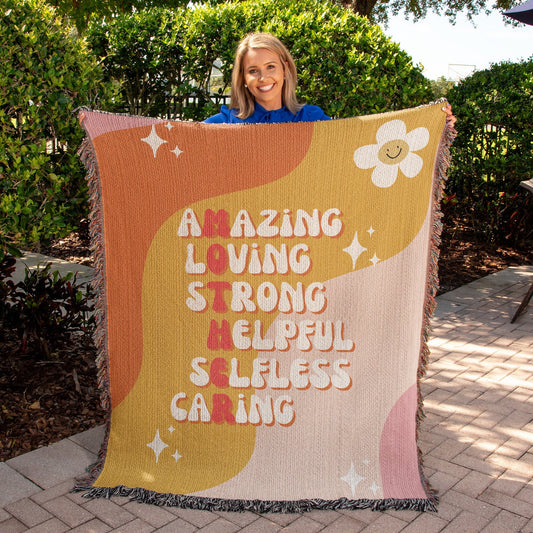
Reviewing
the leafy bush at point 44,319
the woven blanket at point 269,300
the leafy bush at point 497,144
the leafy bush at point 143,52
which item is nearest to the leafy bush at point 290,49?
the leafy bush at point 143,52

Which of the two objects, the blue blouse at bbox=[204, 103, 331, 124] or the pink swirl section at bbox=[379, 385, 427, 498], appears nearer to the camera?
the pink swirl section at bbox=[379, 385, 427, 498]

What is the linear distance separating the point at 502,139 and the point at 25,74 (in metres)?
5.54

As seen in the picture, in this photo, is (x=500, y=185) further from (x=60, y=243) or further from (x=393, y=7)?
(x=393, y=7)

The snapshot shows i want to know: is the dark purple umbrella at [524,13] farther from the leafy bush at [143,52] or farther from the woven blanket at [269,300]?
the woven blanket at [269,300]

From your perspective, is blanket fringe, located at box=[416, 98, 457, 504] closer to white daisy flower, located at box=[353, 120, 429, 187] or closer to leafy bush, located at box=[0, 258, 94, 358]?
white daisy flower, located at box=[353, 120, 429, 187]

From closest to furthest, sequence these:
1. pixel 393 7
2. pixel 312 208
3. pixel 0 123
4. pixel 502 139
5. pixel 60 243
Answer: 1. pixel 312 208
2. pixel 0 123
3. pixel 502 139
4. pixel 60 243
5. pixel 393 7

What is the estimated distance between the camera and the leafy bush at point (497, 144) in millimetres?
6961

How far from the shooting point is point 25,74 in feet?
11.1

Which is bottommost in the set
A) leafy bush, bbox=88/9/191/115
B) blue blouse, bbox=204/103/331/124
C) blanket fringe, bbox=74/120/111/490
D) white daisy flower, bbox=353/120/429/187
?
blanket fringe, bbox=74/120/111/490

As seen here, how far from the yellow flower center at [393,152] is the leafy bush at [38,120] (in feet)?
5.88

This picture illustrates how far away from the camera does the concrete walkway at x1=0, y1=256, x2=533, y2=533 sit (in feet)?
8.72

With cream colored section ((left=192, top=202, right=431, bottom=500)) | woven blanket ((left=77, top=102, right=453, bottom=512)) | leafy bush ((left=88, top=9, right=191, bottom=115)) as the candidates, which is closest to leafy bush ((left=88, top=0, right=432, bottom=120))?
leafy bush ((left=88, top=9, right=191, bottom=115))

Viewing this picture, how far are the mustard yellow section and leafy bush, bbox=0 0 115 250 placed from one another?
3.00 ft

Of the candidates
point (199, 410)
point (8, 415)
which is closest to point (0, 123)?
point (8, 415)
